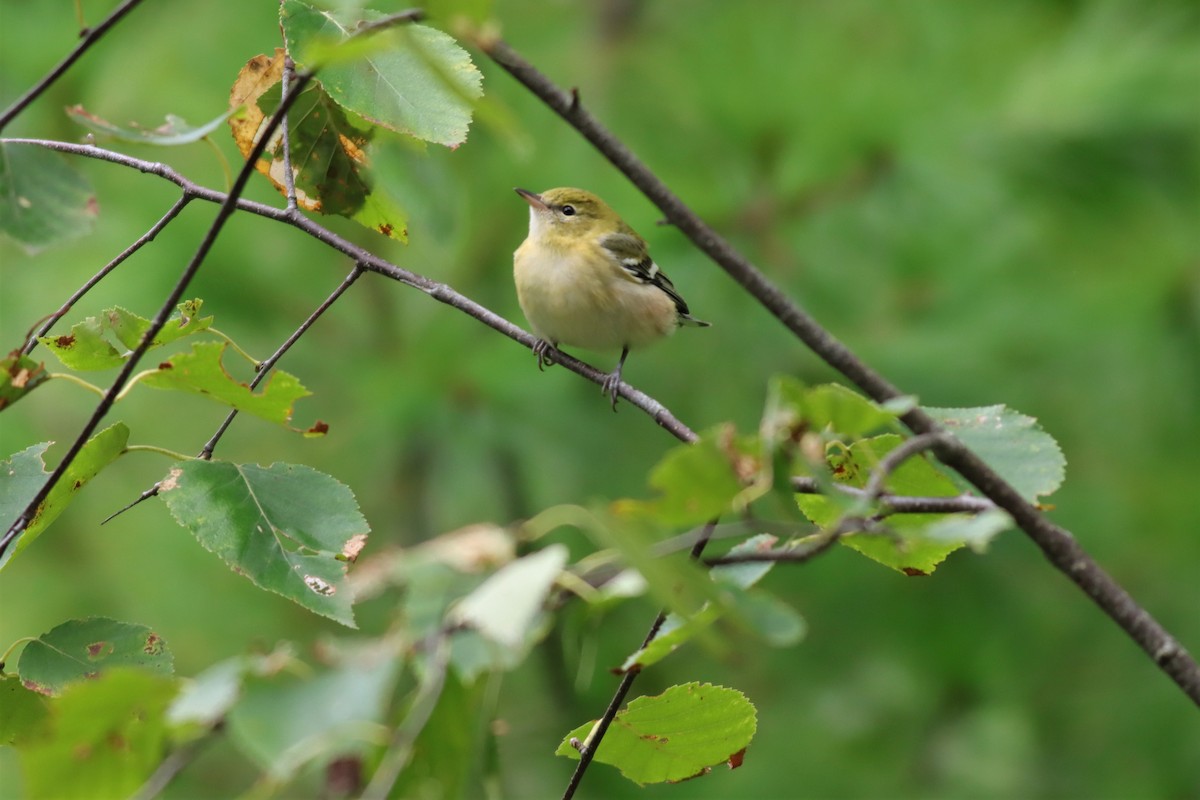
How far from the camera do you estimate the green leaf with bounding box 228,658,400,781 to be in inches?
20.7

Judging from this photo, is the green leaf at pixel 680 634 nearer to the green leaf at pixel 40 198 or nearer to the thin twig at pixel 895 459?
the thin twig at pixel 895 459

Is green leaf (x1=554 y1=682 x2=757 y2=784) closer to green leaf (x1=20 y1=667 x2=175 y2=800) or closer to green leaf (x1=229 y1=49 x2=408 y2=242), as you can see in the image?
green leaf (x1=20 y1=667 x2=175 y2=800)

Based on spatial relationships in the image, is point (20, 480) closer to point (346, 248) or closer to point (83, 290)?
point (83, 290)

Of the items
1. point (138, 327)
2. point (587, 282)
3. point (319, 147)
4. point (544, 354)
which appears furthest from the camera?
point (587, 282)

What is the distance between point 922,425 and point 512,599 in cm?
34

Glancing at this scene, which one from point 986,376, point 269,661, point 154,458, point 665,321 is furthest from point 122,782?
point 154,458

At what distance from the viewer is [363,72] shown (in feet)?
3.54

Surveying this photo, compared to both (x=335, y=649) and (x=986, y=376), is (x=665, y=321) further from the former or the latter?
(x=335, y=649)

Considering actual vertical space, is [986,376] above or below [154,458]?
above

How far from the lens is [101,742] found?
0.62m

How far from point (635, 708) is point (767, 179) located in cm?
240

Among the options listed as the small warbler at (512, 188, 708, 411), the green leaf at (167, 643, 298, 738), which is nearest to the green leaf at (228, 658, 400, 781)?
the green leaf at (167, 643, 298, 738)

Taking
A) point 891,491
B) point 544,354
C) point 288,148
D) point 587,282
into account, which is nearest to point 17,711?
point 288,148

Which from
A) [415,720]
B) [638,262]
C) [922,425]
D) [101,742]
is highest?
[922,425]
